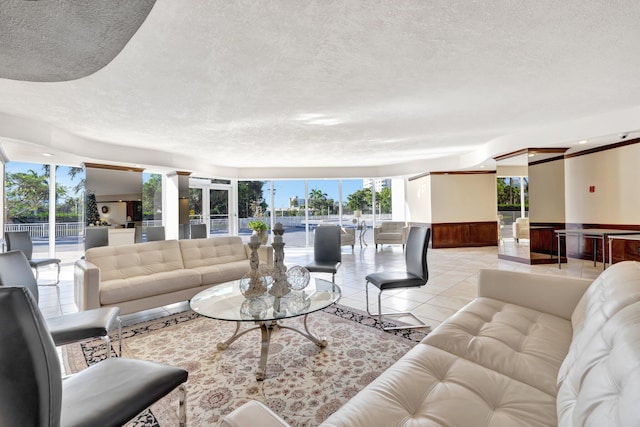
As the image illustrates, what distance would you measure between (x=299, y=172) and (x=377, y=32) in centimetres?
659

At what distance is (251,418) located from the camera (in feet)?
2.91

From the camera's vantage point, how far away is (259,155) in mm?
6746

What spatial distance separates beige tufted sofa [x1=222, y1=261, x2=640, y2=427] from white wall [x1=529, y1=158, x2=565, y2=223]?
194 inches

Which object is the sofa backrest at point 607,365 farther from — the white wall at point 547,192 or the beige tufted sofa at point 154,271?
the white wall at point 547,192

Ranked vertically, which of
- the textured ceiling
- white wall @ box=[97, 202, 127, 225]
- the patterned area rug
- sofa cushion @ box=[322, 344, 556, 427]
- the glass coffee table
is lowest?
the patterned area rug

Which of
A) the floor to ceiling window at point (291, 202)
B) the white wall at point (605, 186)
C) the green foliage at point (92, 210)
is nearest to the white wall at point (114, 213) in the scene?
the green foliage at point (92, 210)

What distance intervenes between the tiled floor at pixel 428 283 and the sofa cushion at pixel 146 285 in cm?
35

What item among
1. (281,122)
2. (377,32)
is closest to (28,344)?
(377,32)

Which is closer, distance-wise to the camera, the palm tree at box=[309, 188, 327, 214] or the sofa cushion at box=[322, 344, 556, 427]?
the sofa cushion at box=[322, 344, 556, 427]

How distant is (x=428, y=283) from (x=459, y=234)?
15.1 feet

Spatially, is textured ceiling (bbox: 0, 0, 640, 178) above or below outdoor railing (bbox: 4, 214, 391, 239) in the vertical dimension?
above

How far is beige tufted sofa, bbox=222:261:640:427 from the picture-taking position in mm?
811

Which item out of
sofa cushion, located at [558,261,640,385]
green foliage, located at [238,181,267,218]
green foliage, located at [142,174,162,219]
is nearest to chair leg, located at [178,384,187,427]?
sofa cushion, located at [558,261,640,385]

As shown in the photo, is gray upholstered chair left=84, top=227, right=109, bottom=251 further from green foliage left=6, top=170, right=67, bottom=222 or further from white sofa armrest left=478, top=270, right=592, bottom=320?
white sofa armrest left=478, top=270, right=592, bottom=320
